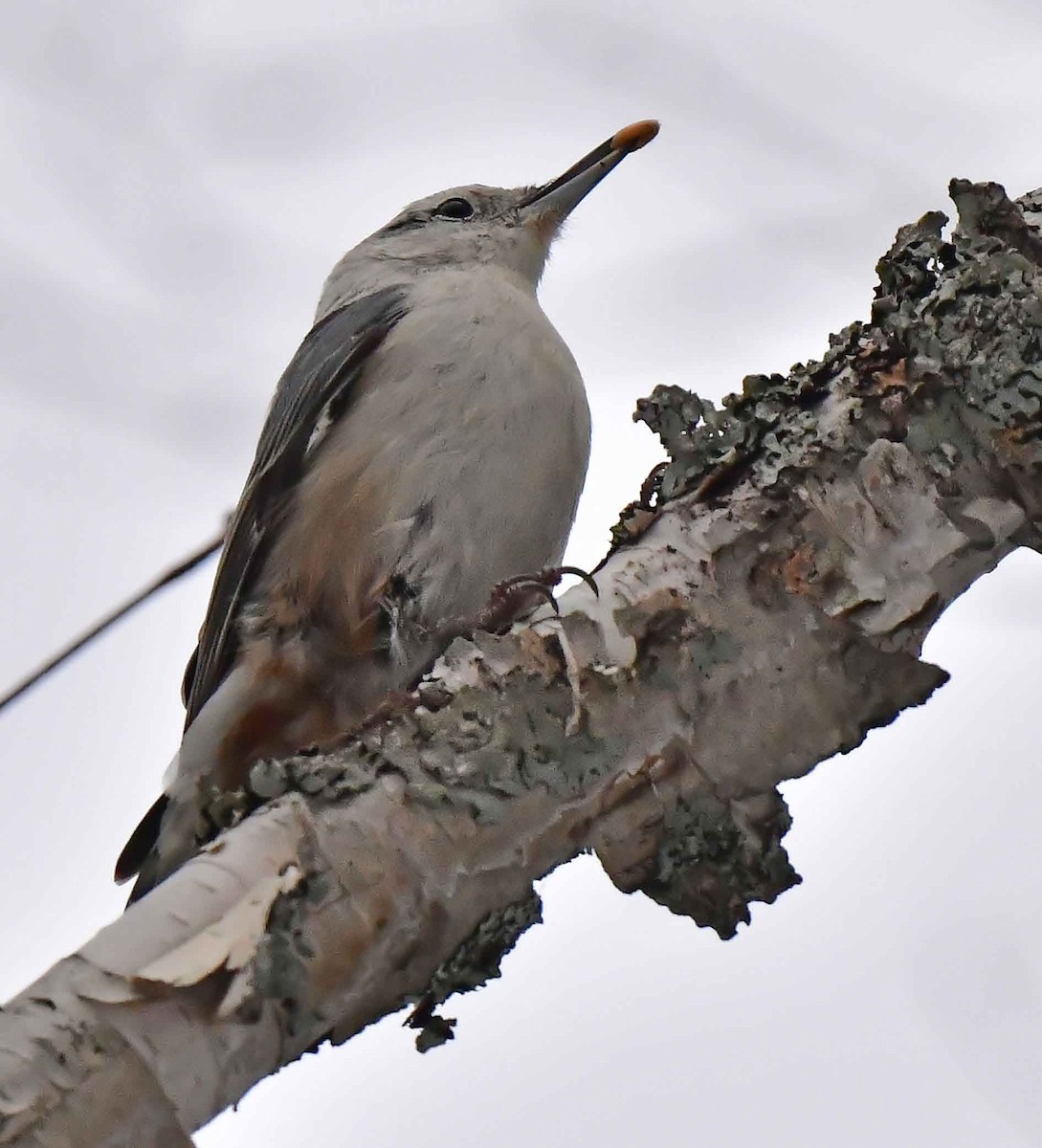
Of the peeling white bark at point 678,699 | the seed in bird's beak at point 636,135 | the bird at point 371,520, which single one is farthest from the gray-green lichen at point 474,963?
the seed in bird's beak at point 636,135

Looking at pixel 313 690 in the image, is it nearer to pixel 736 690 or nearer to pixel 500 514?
pixel 500 514

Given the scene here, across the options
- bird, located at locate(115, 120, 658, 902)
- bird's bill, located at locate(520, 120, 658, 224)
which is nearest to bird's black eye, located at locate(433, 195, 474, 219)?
bird's bill, located at locate(520, 120, 658, 224)

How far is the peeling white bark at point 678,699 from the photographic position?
4.61 feet

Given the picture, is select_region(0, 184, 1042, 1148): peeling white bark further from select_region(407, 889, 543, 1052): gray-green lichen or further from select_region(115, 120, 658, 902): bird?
select_region(115, 120, 658, 902): bird

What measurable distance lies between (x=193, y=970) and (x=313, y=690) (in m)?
1.53

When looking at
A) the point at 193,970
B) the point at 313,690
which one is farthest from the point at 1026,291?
the point at 313,690

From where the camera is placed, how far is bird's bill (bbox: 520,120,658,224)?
3.61 metres

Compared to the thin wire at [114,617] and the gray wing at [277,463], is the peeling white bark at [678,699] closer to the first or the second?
the thin wire at [114,617]

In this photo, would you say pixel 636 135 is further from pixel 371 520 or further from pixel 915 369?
pixel 915 369

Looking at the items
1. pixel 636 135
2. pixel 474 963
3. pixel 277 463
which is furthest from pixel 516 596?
pixel 636 135

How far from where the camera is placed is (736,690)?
1670 mm

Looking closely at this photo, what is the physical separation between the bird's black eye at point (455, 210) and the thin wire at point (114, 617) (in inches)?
95.8

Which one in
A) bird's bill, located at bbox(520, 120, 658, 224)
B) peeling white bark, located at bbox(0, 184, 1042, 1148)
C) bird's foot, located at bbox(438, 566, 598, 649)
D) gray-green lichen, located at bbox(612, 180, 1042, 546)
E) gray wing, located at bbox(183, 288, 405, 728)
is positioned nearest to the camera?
peeling white bark, located at bbox(0, 184, 1042, 1148)

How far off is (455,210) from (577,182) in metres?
0.38
